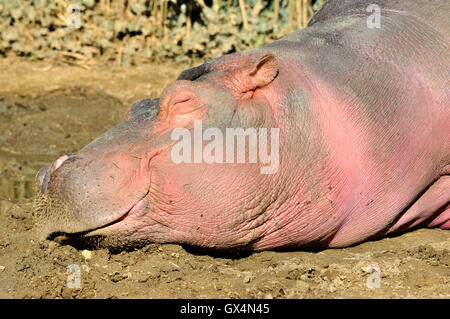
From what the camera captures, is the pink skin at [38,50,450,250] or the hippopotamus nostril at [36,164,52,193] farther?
the hippopotamus nostril at [36,164,52,193]

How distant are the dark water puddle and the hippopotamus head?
1.75m

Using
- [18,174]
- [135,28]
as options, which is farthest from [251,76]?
[135,28]

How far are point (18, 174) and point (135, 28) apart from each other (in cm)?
252

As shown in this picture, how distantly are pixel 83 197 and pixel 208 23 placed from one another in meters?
4.56

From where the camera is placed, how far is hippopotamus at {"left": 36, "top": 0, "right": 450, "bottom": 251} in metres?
3.58

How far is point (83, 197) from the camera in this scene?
356 cm

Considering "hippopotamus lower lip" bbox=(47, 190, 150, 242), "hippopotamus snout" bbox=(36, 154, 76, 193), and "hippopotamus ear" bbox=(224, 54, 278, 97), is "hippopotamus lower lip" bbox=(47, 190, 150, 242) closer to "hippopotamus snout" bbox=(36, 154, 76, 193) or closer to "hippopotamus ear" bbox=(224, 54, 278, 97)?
"hippopotamus snout" bbox=(36, 154, 76, 193)

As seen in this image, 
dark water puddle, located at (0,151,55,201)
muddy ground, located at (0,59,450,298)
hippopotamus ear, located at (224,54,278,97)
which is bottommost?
dark water puddle, located at (0,151,55,201)

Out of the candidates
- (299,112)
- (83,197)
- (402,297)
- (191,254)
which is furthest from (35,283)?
(402,297)

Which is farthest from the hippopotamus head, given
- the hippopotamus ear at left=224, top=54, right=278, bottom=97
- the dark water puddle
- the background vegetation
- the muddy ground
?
the background vegetation

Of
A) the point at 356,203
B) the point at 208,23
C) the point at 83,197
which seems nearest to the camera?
the point at 83,197

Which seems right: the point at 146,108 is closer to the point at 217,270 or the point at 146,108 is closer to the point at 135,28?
the point at 217,270

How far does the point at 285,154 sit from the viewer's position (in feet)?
12.1

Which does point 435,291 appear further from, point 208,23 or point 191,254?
point 208,23
